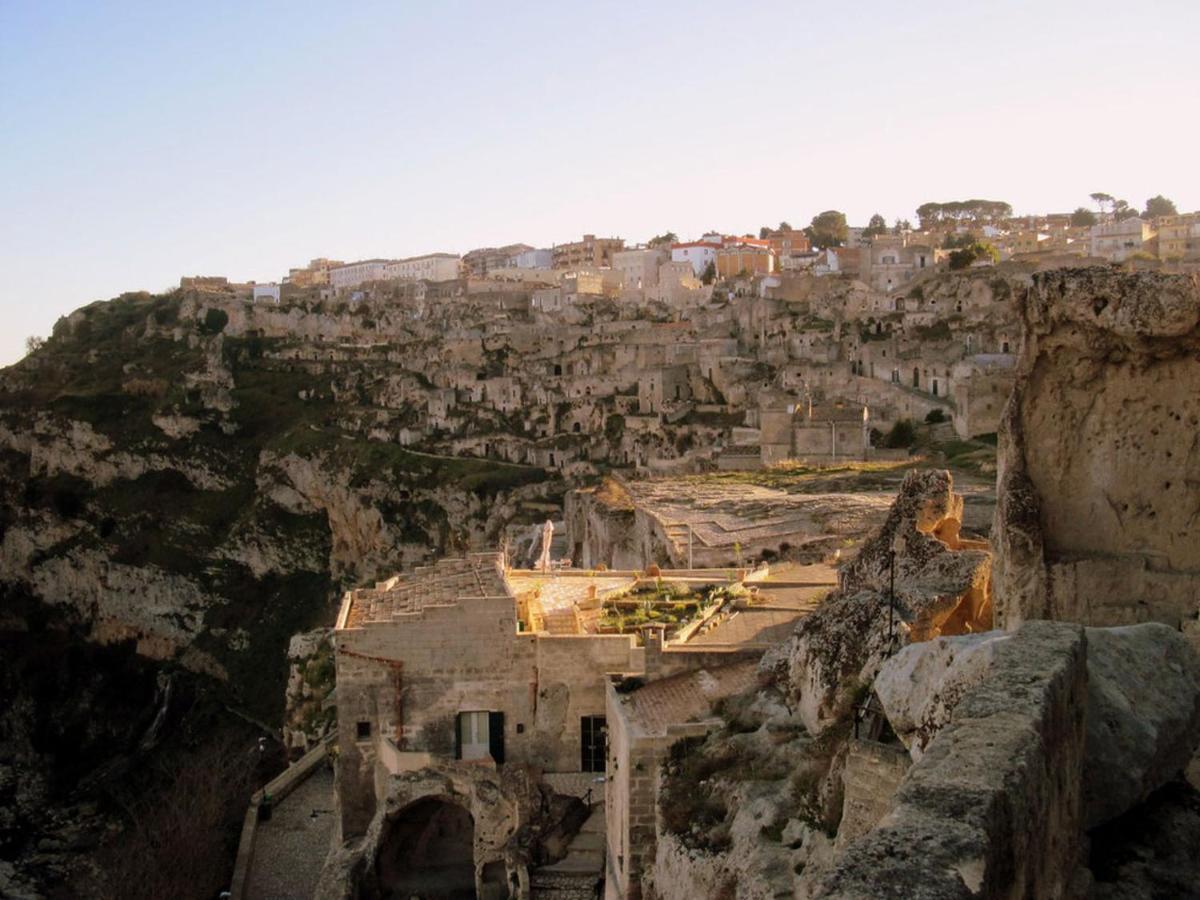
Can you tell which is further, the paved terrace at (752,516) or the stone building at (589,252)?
the stone building at (589,252)

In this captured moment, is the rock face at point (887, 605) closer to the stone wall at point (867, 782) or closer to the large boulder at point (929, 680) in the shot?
the stone wall at point (867, 782)

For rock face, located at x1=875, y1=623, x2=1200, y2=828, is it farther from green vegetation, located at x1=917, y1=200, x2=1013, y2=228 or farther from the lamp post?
green vegetation, located at x1=917, y1=200, x2=1013, y2=228

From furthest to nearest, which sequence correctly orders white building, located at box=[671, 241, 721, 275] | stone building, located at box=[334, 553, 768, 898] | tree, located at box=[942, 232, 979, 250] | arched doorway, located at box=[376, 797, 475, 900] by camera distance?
white building, located at box=[671, 241, 721, 275]
tree, located at box=[942, 232, 979, 250]
arched doorway, located at box=[376, 797, 475, 900]
stone building, located at box=[334, 553, 768, 898]

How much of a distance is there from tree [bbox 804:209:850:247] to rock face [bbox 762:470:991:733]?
114m

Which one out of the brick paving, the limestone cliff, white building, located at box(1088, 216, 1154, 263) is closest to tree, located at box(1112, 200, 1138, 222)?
white building, located at box(1088, 216, 1154, 263)

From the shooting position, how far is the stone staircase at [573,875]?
13422 mm

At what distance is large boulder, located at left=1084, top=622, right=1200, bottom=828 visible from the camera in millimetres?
5516

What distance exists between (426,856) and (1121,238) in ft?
259

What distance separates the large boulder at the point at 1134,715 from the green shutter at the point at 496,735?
9.58 m

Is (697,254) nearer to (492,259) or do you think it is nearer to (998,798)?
(492,259)

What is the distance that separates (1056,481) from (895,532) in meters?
2.77

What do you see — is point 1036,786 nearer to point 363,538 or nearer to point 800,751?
point 800,751

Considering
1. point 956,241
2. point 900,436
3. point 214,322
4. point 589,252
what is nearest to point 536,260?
point 589,252

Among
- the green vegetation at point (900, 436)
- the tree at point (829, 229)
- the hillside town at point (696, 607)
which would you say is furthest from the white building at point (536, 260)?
the green vegetation at point (900, 436)
